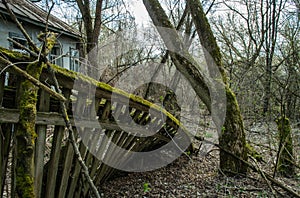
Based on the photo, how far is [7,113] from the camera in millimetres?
2055

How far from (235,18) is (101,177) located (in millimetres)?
9580

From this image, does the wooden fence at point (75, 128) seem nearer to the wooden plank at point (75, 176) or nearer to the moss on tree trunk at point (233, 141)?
the wooden plank at point (75, 176)

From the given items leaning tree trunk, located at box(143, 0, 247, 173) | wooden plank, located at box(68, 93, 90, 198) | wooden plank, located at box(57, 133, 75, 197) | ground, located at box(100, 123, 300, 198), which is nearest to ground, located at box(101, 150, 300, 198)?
ground, located at box(100, 123, 300, 198)

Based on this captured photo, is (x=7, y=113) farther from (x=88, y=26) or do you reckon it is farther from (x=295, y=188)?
(x=88, y=26)

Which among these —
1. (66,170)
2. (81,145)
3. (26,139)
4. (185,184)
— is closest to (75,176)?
(66,170)

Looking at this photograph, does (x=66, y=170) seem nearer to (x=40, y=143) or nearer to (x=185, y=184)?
(x=40, y=143)

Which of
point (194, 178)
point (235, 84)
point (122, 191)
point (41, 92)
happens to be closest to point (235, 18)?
point (235, 84)

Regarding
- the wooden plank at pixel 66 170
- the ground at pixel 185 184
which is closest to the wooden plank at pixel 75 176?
the wooden plank at pixel 66 170

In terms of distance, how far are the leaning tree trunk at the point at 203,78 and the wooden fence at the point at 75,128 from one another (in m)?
0.99

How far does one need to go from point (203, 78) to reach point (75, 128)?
2.53m

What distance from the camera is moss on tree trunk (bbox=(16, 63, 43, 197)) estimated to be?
→ 5.71 ft

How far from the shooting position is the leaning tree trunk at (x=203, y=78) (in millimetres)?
4301

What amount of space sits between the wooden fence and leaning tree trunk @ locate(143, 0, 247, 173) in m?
0.99

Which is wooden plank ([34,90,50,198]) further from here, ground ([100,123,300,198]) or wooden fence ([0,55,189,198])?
ground ([100,123,300,198])
